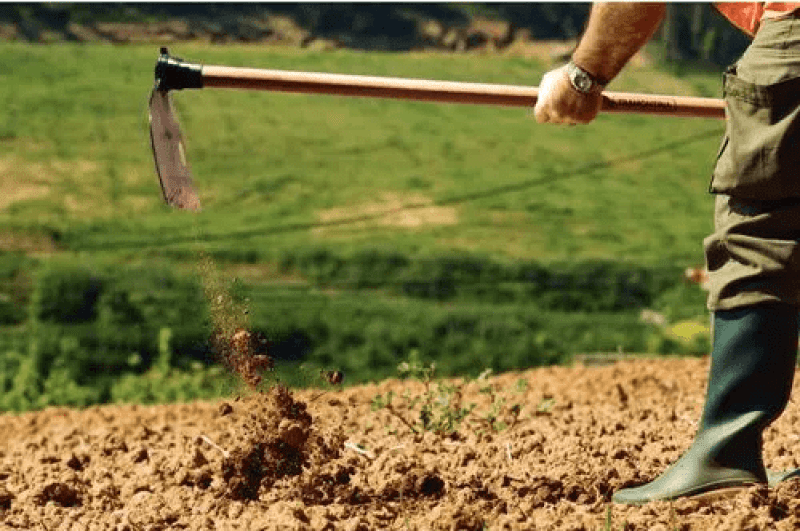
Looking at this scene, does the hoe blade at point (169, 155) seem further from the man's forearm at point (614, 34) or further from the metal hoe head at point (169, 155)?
the man's forearm at point (614, 34)

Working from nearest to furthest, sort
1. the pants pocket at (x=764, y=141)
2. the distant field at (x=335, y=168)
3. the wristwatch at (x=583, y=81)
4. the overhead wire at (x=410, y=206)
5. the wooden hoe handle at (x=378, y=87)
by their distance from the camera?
the pants pocket at (x=764, y=141) < the wristwatch at (x=583, y=81) < the wooden hoe handle at (x=378, y=87) < the overhead wire at (x=410, y=206) < the distant field at (x=335, y=168)

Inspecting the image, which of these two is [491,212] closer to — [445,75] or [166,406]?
[445,75]

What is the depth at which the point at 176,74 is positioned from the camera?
9.92 feet

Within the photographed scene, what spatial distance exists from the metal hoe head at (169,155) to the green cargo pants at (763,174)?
1252 mm

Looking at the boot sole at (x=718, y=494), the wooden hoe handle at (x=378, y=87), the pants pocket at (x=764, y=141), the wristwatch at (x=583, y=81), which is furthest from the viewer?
the wooden hoe handle at (x=378, y=87)

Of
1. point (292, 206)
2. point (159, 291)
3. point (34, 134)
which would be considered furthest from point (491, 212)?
point (34, 134)

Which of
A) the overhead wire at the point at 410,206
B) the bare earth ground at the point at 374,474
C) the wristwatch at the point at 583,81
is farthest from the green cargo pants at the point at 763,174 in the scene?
the overhead wire at the point at 410,206

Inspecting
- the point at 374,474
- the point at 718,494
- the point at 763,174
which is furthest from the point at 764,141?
the point at 374,474

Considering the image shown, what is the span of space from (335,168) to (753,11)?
4357mm

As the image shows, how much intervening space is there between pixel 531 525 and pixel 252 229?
3.88m

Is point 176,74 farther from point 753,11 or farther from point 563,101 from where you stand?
point 753,11

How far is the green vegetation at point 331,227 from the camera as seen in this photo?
5.47 m

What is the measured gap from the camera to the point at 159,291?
5.61 metres

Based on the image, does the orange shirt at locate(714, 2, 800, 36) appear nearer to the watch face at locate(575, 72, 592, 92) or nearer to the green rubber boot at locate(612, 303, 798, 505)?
the watch face at locate(575, 72, 592, 92)
